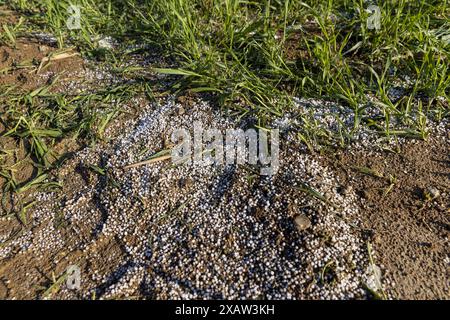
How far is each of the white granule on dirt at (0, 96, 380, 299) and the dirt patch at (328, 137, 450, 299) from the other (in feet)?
0.30

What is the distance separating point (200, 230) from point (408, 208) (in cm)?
92

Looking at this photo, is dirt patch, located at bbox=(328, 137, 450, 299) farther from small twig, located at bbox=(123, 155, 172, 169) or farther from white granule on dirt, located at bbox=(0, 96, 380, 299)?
small twig, located at bbox=(123, 155, 172, 169)

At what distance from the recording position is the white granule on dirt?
5.61 ft

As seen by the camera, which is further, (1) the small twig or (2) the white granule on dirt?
(1) the small twig

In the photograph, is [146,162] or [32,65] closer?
[146,162]

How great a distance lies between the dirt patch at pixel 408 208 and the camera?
1669 millimetres

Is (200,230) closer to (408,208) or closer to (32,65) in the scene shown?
(408,208)

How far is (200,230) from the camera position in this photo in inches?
74.0

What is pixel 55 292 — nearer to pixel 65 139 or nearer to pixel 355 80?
pixel 65 139

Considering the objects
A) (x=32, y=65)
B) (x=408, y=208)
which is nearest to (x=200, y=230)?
(x=408, y=208)

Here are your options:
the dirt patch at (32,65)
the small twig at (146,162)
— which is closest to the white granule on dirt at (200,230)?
the small twig at (146,162)

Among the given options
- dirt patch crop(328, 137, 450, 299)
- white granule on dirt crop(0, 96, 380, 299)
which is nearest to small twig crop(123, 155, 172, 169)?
white granule on dirt crop(0, 96, 380, 299)

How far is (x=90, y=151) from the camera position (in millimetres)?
2232

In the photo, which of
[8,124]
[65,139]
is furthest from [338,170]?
[8,124]
